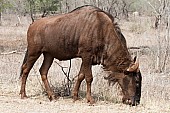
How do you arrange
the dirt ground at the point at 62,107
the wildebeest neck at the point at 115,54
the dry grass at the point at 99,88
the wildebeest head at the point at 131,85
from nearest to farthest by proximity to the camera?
the dirt ground at the point at 62,107, the dry grass at the point at 99,88, the wildebeest head at the point at 131,85, the wildebeest neck at the point at 115,54

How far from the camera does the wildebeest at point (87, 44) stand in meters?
10.7

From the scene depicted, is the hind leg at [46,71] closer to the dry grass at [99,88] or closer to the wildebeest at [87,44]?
the wildebeest at [87,44]

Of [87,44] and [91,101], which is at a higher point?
[87,44]

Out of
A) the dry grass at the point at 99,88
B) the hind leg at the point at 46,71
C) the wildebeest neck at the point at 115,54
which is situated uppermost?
the wildebeest neck at the point at 115,54

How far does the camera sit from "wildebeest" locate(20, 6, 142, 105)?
10.7 meters

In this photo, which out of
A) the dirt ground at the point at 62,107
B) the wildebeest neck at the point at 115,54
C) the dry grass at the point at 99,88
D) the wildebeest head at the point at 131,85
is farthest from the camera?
the wildebeest neck at the point at 115,54

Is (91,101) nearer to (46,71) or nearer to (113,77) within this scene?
(113,77)

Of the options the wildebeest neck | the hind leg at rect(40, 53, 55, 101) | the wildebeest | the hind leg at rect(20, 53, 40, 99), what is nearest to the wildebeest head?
the wildebeest

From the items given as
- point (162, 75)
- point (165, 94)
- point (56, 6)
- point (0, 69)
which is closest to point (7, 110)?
point (165, 94)

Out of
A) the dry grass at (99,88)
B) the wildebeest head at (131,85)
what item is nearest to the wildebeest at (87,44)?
the wildebeest head at (131,85)

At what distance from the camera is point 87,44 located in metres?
10.7

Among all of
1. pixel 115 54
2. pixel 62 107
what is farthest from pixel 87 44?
pixel 62 107

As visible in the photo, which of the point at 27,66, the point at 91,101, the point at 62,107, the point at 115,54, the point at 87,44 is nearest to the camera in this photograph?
the point at 62,107

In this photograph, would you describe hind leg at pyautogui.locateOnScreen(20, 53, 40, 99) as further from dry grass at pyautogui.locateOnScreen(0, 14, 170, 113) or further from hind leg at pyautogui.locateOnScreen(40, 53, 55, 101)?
hind leg at pyautogui.locateOnScreen(40, 53, 55, 101)
